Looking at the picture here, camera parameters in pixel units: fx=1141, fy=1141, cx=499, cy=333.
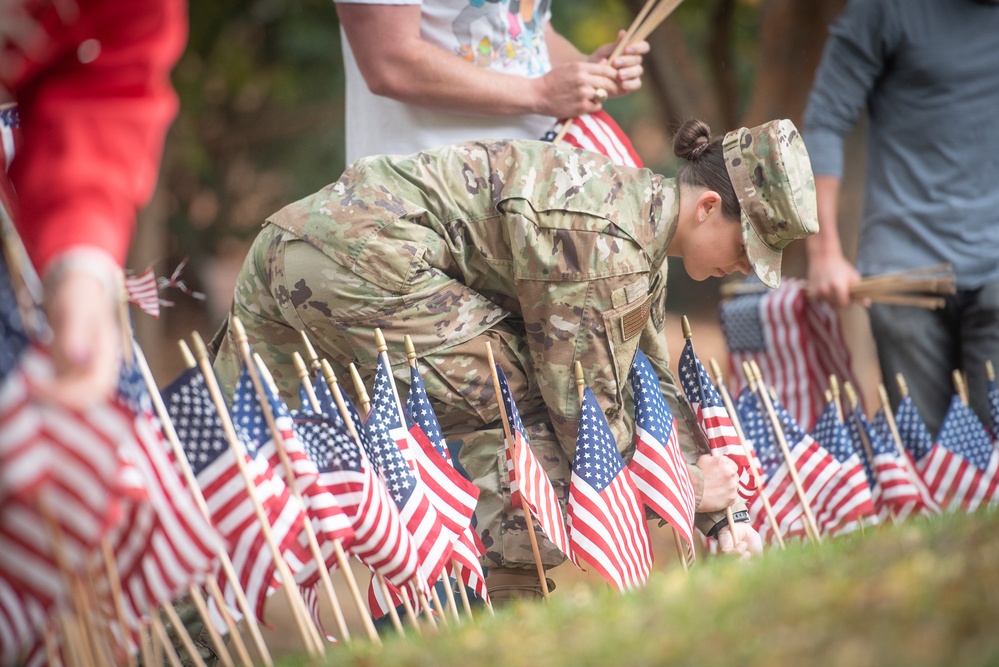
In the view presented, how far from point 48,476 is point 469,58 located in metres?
2.43

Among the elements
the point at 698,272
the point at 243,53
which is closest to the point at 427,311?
the point at 698,272

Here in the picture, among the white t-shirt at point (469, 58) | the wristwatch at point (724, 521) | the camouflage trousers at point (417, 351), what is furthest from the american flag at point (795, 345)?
the camouflage trousers at point (417, 351)

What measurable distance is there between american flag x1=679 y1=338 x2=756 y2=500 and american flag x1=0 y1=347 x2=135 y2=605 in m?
2.26

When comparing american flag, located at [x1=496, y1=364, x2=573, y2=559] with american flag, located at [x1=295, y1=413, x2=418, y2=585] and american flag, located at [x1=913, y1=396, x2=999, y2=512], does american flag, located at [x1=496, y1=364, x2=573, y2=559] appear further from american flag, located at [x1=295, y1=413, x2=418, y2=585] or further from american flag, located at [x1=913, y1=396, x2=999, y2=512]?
american flag, located at [x1=913, y1=396, x2=999, y2=512]

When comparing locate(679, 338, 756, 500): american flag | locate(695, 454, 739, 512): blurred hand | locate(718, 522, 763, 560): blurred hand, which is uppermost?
locate(679, 338, 756, 500): american flag

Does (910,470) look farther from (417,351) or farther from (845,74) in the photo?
(417,351)

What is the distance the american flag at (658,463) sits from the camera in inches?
131

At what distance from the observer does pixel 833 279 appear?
4672 mm

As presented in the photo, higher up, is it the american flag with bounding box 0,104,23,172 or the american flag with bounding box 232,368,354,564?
the american flag with bounding box 0,104,23,172

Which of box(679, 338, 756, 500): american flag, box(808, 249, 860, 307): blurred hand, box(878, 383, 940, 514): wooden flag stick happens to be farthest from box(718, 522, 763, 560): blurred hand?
box(808, 249, 860, 307): blurred hand

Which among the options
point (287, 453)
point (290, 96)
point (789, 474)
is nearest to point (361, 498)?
point (287, 453)

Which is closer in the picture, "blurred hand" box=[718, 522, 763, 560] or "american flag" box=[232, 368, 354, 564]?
"american flag" box=[232, 368, 354, 564]

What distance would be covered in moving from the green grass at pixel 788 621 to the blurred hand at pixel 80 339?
741mm

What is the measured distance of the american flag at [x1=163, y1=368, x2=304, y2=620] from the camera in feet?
8.70
